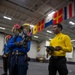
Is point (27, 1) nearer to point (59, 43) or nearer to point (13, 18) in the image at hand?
point (13, 18)

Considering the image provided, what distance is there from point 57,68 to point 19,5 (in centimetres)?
927

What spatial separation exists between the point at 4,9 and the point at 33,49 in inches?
650

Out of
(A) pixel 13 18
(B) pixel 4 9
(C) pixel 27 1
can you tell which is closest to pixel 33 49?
(A) pixel 13 18

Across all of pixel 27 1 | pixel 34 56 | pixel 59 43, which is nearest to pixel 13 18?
pixel 27 1

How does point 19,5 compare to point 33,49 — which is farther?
point 33,49

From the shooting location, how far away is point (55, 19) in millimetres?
11609

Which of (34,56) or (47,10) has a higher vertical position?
(47,10)

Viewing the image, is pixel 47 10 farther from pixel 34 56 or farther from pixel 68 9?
pixel 34 56

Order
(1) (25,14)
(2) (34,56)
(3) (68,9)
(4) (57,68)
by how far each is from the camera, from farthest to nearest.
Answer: (2) (34,56), (1) (25,14), (3) (68,9), (4) (57,68)

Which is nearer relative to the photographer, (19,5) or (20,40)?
(20,40)

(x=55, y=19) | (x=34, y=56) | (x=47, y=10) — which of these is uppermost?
(x=47, y=10)

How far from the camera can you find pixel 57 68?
3109mm

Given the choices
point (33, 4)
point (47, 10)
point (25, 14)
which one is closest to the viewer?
point (33, 4)

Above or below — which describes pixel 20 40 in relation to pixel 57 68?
above
